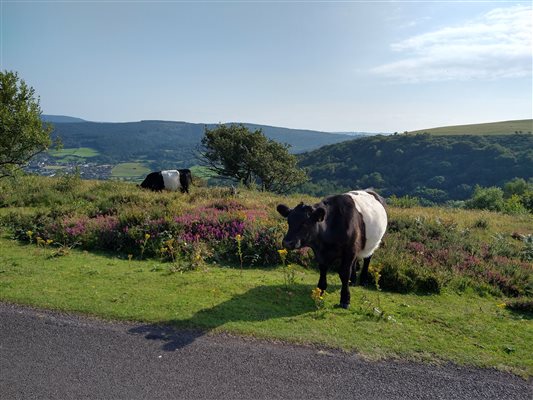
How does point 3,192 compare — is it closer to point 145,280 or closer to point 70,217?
point 70,217

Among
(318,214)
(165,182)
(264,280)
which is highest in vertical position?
(318,214)

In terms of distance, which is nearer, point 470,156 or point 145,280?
point 145,280

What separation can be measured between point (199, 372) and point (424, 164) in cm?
11694

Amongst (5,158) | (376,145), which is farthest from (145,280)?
(376,145)

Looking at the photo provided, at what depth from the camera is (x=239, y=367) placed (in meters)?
5.66

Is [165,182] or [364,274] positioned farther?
[165,182]

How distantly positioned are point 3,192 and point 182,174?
9.34 metres

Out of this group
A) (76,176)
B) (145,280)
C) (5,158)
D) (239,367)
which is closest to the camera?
(239,367)

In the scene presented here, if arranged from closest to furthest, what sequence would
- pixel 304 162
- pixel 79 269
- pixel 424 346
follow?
pixel 424 346 < pixel 79 269 < pixel 304 162

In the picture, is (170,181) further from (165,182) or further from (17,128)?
(17,128)

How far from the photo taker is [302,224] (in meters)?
7.42

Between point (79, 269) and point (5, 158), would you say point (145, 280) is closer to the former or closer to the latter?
point (79, 269)

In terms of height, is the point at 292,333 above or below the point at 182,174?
below

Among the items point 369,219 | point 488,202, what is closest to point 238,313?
point 369,219
